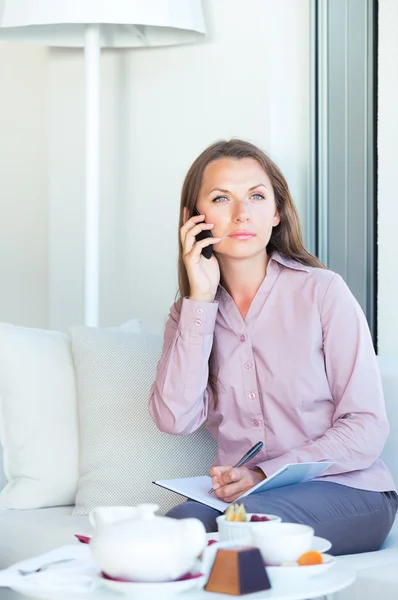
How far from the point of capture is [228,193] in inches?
83.1

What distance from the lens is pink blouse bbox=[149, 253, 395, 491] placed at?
190 cm

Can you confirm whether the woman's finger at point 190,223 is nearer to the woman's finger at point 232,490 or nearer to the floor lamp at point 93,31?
the woman's finger at point 232,490

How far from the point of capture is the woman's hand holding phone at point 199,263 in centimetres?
207

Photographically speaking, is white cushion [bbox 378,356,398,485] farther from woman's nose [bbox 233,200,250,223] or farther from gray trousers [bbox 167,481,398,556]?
woman's nose [bbox 233,200,250,223]

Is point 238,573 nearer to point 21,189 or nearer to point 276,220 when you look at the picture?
point 276,220

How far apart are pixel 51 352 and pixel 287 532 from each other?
1.17 meters

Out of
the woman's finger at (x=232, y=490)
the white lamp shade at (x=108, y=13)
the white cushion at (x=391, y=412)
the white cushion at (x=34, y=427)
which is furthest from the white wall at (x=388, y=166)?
the woman's finger at (x=232, y=490)

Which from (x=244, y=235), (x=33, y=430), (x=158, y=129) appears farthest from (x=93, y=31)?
(x=33, y=430)

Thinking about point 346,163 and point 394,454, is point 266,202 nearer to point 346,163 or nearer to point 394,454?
point 394,454

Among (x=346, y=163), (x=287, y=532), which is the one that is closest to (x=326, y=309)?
(x=287, y=532)

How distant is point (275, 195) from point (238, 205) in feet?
0.45

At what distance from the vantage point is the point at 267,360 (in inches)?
79.7

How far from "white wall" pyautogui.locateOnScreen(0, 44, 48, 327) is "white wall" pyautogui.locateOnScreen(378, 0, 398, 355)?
130cm

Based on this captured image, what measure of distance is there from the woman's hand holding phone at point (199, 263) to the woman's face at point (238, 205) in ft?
0.09
